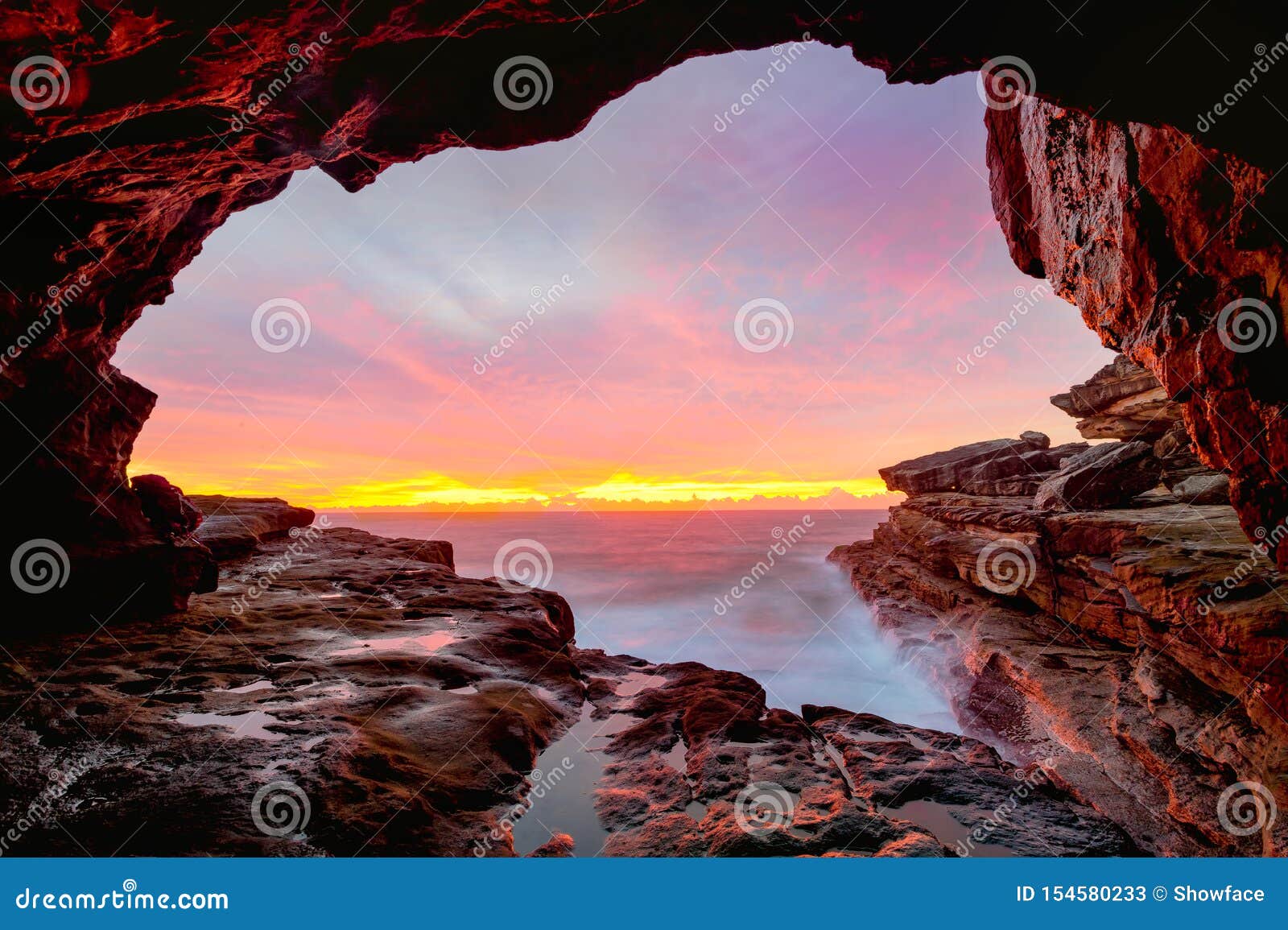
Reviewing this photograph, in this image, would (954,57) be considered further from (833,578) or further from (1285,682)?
(833,578)

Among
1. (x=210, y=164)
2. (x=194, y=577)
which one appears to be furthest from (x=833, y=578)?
(x=210, y=164)

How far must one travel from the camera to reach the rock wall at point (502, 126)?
4805mm

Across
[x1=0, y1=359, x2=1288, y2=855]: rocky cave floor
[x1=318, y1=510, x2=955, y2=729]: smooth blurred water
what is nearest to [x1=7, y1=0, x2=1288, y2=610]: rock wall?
[x1=0, y1=359, x2=1288, y2=855]: rocky cave floor

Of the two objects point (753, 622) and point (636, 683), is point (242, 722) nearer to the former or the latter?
point (636, 683)

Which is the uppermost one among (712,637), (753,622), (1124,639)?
(753,622)

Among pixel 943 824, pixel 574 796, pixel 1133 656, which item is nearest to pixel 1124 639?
pixel 1133 656

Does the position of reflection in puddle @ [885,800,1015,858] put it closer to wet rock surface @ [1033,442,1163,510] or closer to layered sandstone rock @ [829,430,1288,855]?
layered sandstone rock @ [829,430,1288,855]

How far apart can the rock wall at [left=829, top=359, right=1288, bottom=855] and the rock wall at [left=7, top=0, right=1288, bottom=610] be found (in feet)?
11.6

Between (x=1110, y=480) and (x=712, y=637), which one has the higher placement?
(x=1110, y=480)

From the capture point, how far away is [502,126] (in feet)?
23.2

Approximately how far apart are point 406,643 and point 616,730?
4.66 m

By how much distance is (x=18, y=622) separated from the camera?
8406mm

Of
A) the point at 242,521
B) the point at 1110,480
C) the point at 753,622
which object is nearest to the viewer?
the point at 1110,480

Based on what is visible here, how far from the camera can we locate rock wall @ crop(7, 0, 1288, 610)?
15.8ft
